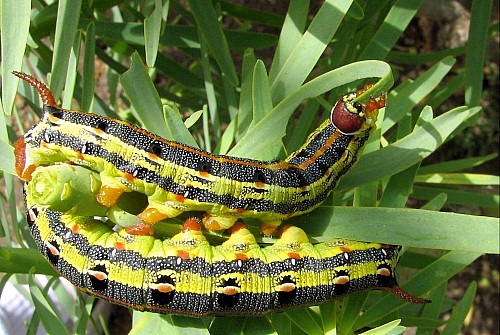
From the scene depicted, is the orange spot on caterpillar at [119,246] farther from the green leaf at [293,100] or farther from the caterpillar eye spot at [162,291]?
the green leaf at [293,100]

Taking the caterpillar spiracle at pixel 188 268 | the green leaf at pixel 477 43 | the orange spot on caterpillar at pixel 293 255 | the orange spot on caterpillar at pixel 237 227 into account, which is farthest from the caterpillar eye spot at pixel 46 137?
the green leaf at pixel 477 43

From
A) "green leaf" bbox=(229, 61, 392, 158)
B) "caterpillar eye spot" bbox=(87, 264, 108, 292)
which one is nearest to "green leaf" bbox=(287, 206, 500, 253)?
"green leaf" bbox=(229, 61, 392, 158)


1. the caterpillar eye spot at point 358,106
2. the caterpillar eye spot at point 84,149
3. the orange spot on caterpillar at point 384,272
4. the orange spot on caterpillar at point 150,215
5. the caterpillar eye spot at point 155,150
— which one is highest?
the caterpillar eye spot at point 358,106

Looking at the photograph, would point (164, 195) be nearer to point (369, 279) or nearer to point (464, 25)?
point (369, 279)

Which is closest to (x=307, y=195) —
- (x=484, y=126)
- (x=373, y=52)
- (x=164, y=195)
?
(x=164, y=195)

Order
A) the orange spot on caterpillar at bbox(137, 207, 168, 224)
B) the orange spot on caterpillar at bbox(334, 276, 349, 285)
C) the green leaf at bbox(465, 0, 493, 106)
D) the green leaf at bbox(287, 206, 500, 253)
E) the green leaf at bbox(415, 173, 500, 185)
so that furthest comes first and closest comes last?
1. the green leaf at bbox(415, 173, 500, 185)
2. the green leaf at bbox(465, 0, 493, 106)
3. the orange spot on caterpillar at bbox(334, 276, 349, 285)
4. the orange spot on caterpillar at bbox(137, 207, 168, 224)
5. the green leaf at bbox(287, 206, 500, 253)

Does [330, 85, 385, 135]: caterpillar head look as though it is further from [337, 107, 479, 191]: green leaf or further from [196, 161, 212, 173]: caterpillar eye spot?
[196, 161, 212, 173]: caterpillar eye spot
